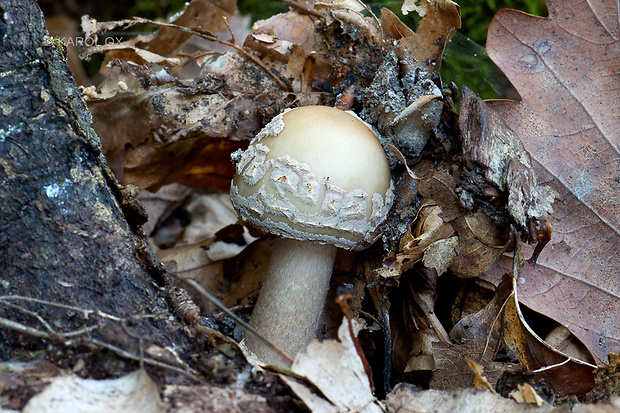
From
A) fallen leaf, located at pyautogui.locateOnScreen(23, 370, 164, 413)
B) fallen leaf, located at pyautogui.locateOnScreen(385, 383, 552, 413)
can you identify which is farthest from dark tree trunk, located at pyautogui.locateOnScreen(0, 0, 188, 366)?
fallen leaf, located at pyautogui.locateOnScreen(385, 383, 552, 413)

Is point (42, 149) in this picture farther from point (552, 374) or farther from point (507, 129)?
point (552, 374)

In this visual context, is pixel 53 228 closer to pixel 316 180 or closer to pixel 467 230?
pixel 316 180

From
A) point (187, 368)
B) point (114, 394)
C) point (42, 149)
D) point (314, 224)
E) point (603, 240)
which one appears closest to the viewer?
point (114, 394)

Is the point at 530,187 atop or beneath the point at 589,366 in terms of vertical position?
atop

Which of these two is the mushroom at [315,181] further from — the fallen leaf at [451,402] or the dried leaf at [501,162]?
the fallen leaf at [451,402]

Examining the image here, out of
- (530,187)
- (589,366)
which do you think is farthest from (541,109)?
(589,366)

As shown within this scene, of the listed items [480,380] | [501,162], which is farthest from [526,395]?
[501,162]

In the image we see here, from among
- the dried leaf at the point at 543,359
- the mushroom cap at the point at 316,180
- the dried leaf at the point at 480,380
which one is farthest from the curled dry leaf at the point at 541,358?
the mushroom cap at the point at 316,180
